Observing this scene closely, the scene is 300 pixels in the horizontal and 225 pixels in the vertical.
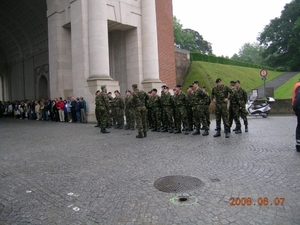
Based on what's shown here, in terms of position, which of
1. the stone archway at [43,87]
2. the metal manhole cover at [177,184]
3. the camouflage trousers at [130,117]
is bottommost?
the metal manhole cover at [177,184]

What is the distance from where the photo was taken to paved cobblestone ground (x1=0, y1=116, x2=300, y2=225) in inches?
123

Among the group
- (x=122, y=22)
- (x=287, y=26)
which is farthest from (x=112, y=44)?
(x=287, y=26)

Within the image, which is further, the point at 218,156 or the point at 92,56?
the point at 92,56

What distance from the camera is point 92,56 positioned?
1541 centimetres

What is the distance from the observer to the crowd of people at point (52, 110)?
51.0 ft

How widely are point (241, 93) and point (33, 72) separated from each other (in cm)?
2186

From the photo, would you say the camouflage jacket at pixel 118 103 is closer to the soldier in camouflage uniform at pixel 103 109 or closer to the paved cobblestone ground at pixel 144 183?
the soldier in camouflage uniform at pixel 103 109

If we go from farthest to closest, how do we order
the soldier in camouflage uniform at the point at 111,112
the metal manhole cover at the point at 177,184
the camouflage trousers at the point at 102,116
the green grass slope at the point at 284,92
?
the green grass slope at the point at 284,92 → the soldier in camouflage uniform at the point at 111,112 → the camouflage trousers at the point at 102,116 → the metal manhole cover at the point at 177,184

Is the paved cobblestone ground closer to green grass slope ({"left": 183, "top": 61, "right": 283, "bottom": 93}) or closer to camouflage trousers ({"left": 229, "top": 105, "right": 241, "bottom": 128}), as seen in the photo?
camouflage trousers ({"left": 229, "top": 105, "right": 241, "bottom": 128})

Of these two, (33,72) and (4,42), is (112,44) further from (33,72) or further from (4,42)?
(4,42)

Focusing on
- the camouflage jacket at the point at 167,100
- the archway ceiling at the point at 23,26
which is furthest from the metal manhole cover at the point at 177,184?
the archway ceiling at the point at 23,26

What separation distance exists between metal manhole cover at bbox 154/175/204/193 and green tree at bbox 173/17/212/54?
221 feet

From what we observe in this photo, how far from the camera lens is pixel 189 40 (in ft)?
240

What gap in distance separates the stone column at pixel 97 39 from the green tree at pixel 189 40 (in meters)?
55.5
